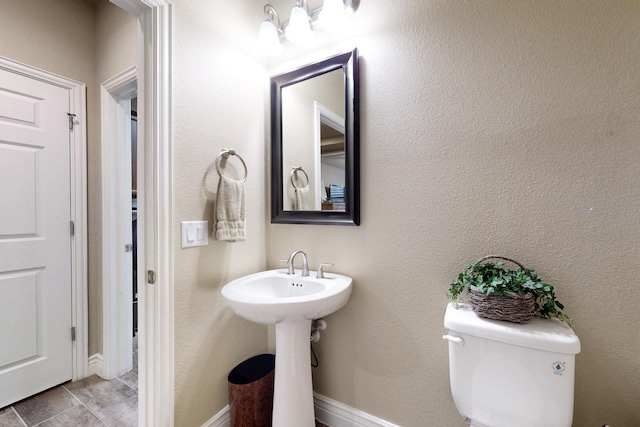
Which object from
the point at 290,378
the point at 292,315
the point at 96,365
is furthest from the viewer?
the point at 96,365

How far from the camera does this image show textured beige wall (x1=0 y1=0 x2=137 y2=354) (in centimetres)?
158

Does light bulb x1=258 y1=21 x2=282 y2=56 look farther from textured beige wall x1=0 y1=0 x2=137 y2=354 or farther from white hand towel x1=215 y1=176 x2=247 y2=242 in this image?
textured beige wall x1=0 y1=0 x2=137 y2=354

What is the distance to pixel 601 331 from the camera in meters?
0.89

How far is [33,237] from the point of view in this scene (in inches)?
64.7

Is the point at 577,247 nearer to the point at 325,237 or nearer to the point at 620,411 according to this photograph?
the point at 620,411

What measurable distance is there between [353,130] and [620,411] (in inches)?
54.8

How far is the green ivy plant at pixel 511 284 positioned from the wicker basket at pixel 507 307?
2cm

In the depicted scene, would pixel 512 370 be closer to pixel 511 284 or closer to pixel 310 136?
pixel 511 284

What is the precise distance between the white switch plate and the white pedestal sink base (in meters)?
0.53

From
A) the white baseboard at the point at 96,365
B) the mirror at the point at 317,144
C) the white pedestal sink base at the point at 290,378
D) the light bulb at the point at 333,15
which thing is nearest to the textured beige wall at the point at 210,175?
the mirror at the point at 317,144

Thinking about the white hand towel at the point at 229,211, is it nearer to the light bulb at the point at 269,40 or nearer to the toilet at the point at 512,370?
the light bulb at the point at 269,40

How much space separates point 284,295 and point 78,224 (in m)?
1.54

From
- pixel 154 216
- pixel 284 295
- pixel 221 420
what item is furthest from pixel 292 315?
pixel 221 420

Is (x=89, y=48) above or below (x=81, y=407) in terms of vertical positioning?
above
